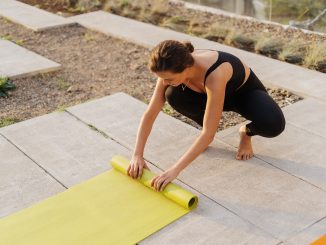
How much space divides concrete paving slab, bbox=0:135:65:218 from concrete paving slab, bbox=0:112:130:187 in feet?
0.23

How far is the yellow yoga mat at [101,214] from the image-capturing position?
118 inches

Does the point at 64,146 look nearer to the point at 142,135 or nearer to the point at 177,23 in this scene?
the point at 142,135

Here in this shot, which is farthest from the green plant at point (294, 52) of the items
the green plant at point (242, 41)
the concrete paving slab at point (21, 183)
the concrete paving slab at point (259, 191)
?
the concrete paving slab at point (21, 183)

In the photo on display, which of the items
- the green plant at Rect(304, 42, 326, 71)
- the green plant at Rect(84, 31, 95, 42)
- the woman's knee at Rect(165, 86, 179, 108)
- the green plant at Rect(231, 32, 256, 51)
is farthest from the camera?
the green plant at Rect(84, 31, 95, 42)

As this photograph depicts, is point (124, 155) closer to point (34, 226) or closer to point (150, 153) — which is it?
point (150, 153)

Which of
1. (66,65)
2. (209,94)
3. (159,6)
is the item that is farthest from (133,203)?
(159,6)

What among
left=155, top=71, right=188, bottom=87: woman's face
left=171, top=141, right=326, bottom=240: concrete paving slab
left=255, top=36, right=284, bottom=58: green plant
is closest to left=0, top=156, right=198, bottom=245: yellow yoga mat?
left=171, top=141, right=326, bottom=240: concrete paving slab

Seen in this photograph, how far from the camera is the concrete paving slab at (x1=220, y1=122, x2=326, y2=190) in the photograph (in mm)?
3592

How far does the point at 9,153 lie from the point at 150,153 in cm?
114

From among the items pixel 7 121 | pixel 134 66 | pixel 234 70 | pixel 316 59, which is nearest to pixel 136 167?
pixel 234 70

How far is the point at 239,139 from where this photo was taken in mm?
4098

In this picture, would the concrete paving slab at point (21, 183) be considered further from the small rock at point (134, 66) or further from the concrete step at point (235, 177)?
the small rock at point (134, 66)

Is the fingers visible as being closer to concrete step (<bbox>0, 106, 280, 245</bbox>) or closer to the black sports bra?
concrete step (<bbox>0, 106, 280, 245</bbox>)

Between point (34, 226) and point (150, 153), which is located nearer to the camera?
point (34, 226)
